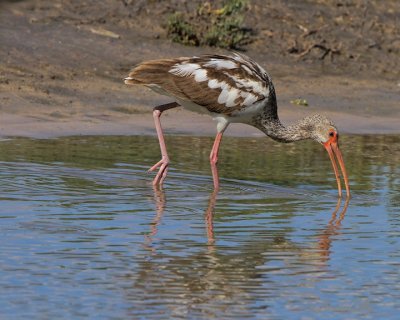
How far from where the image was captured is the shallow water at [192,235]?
7.07 meters

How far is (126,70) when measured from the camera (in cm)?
1695

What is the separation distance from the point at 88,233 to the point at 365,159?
5162 millimetres

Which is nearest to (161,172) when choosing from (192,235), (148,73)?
(148,73)

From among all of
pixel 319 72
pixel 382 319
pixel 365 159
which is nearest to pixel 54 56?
pixel 319 72

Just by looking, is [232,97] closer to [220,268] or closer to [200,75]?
[200,75]

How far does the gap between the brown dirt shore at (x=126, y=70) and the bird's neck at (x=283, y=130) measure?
2549 millimetres

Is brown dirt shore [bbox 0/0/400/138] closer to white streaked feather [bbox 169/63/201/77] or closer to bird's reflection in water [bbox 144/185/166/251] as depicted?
white streaked feather [bbox 169/63/201/77]

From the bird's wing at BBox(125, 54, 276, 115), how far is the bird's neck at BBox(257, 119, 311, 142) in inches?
19.7

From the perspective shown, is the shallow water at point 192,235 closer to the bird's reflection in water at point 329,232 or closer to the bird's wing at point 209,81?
the bird's reflection in water at point 329,232

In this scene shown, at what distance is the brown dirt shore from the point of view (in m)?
15.0

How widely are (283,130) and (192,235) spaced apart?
355 cm

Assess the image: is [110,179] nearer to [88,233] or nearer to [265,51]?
[88,233]

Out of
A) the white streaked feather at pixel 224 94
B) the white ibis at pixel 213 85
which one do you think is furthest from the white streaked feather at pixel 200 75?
the white streaked feather at pixel 224 94

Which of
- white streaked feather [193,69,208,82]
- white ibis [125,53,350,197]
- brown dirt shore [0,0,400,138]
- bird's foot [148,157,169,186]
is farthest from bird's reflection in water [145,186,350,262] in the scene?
brown dirt shore [0,0,400,138]
